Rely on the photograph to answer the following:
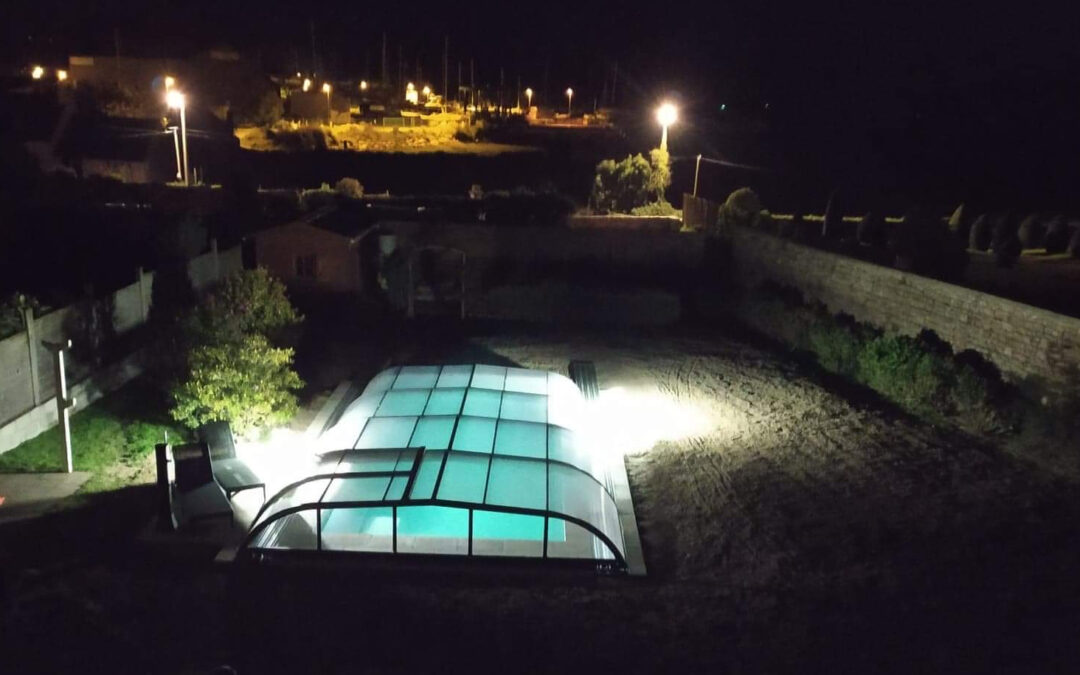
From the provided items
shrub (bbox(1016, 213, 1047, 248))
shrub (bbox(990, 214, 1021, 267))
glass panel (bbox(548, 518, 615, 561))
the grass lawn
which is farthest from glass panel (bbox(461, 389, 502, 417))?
shrub (bbox(1016, 213, 1047, 248))

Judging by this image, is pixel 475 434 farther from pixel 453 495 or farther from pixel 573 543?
pixel 573 543

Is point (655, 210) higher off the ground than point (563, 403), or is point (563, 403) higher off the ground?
point (655, 210)

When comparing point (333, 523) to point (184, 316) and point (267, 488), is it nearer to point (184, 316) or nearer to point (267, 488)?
point (267, 488)

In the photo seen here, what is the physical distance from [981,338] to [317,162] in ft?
137

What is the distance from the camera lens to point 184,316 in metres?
12.7

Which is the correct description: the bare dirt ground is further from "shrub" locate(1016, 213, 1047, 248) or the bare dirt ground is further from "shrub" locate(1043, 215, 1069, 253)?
"shrub" locate(1016, 213, 1047, 248)

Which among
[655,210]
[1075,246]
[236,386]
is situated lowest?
[236,386]

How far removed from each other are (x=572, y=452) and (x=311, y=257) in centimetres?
1426

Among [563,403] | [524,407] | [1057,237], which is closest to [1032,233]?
[1057,237]

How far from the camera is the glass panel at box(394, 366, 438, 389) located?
43.9 ft

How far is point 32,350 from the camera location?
1195 cm

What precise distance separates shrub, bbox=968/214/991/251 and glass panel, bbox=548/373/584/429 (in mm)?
17803

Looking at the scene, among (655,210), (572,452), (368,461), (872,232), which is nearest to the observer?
(368,461)

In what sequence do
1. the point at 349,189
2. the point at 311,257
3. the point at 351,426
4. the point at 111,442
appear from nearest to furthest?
the point at 351,426
the point at 111,442
the point at 311,257
the point at 349,189
